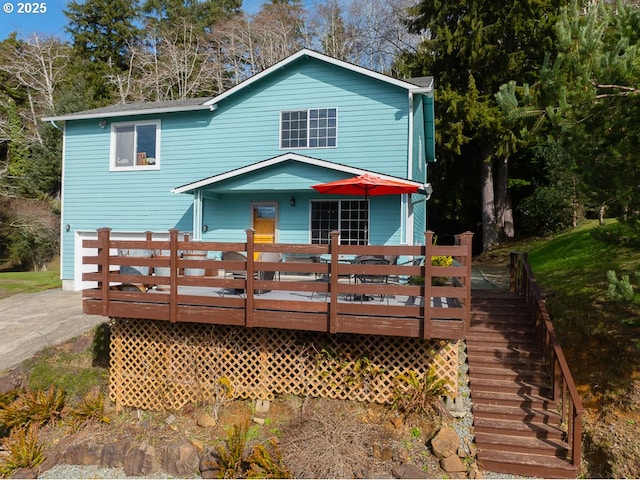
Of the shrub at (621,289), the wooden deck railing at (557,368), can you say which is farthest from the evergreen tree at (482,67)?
the shrub at (621,289)

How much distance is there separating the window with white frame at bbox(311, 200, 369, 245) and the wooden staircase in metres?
3.87

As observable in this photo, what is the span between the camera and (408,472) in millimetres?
4996

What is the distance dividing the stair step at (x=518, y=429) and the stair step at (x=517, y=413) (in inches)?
2.3

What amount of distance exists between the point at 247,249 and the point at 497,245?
16.3m

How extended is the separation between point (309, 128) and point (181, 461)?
860 cm

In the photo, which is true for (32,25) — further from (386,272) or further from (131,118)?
(386,272)

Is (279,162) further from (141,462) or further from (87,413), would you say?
(141,462)

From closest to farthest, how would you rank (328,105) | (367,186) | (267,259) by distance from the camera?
(267,259) → (367,186) → (328,105)

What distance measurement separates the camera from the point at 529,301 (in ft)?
25.0

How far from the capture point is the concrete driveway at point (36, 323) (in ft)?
28.3

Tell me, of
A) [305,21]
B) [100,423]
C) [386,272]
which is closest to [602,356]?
[386,272]

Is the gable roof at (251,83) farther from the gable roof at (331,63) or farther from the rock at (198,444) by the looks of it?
the rock at (198,444)

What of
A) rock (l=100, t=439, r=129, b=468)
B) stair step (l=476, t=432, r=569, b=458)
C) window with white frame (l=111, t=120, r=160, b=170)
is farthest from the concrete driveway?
stair step (l=476, t=432, r=569, b=458)

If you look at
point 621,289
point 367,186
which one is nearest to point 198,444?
point 367,186
